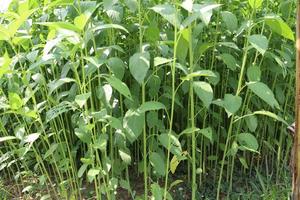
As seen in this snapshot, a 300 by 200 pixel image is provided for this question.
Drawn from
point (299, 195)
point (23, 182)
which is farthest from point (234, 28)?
point (23, 182)

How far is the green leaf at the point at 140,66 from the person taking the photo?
1473mm

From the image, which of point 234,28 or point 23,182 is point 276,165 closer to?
point 234,28

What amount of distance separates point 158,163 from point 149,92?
28 cm

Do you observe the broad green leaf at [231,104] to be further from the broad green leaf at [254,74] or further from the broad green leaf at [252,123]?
the broad green leaf at [252,123]

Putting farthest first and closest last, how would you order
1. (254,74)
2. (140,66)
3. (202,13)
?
(254,74)
(140,66)
(202,13)

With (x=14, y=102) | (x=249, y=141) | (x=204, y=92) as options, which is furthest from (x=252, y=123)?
(x=14, y=102)

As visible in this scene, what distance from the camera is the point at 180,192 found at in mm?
2176

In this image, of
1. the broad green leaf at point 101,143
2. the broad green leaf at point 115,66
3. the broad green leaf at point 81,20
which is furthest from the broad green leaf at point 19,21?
the broad green leaf at point 101,143

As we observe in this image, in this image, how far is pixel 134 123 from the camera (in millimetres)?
1639

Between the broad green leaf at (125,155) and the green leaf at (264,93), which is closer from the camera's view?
the green leaf at (264,93)

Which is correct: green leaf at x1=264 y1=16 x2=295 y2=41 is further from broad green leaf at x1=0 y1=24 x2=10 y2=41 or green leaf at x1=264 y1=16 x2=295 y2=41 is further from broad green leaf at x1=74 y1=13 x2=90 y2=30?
broad green leaf at x1=0 y1=24 x2=10 y2=41

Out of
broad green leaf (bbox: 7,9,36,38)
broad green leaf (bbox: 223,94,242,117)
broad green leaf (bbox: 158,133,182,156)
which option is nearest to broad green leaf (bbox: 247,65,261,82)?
broad green leaf (bbox: 223,94,242,117)

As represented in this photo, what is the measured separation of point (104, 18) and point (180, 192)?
2.85ft

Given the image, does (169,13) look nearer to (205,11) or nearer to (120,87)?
(205,11)
